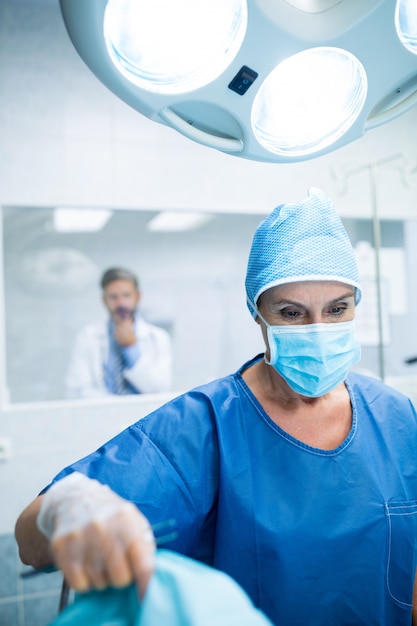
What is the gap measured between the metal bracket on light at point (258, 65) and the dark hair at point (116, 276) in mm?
2193

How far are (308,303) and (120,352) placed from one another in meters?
1.85

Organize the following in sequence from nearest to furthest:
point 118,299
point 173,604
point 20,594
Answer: point 173,604 < point 20,594 < point 118,299

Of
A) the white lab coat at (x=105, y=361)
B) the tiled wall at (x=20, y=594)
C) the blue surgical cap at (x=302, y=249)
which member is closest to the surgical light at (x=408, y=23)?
the blue surgical cap at (x=302, y=249)

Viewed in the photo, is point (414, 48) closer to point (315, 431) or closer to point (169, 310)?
point (315, 431)

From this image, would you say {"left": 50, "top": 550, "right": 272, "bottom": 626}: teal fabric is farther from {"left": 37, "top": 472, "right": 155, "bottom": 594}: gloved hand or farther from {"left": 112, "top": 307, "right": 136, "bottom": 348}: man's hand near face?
{"left": 112, "top": 307, "right": 136, "bottom": 348}: man's hand near face

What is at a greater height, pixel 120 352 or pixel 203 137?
pixel 203 137

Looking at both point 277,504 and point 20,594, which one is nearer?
point 277,504

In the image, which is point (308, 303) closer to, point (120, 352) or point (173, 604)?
point (173, 604)

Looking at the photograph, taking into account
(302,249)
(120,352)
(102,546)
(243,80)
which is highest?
(243,80)

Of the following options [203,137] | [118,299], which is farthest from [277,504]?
[118,299]

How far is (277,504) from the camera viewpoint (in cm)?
98

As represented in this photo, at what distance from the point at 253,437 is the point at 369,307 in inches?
78.1

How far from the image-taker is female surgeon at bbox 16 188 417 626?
3.16ft

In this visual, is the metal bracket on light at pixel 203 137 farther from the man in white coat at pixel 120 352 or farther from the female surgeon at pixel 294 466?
the man in white coat at pixel 120 352
